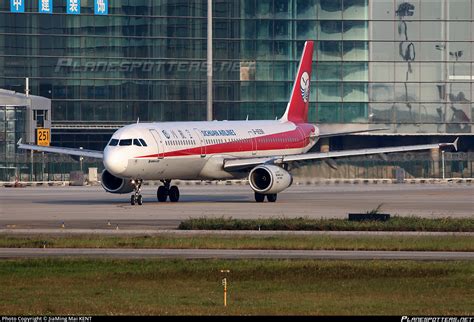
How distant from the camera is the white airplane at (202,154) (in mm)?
56844

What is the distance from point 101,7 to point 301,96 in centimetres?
4208

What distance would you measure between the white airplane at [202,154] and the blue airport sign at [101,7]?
45.0 meters

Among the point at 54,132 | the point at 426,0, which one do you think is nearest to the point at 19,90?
the point at 54,132

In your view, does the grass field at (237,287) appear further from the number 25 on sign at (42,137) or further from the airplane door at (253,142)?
the number 25 on sign at (42,137)

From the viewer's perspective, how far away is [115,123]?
365 feet

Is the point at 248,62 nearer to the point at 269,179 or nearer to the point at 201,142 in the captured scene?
the point at 201,142

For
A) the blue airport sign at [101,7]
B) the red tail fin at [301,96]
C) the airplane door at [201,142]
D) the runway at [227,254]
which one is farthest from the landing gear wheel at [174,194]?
the blue airport sign at [101,7]

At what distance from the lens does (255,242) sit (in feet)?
122

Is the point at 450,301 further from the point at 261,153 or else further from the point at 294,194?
the point at 294,194

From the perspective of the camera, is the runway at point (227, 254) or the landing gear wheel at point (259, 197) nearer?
the runway at point (227, 254)

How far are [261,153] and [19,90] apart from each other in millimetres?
49002

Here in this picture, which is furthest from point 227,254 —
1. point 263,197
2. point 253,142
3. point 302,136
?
point 302,136

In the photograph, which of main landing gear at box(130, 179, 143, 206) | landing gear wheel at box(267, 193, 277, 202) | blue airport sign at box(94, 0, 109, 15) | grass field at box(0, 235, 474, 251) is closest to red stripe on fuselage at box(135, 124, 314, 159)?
main landing gear at box(130, 179, 143, 206)

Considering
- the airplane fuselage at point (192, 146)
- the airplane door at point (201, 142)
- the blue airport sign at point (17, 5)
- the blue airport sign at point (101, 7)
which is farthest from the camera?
the blue airport sign at point (101, 7)
